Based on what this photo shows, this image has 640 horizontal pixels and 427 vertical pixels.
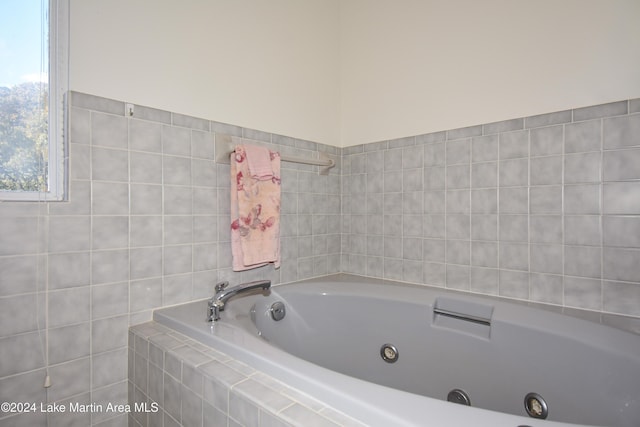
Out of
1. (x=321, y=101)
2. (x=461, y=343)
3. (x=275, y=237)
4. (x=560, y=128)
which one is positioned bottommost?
(x=461, y=343)

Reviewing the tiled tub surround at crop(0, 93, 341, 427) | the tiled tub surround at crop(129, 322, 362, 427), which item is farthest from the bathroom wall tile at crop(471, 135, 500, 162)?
the tiled tub surround at crop(129, 322, 362, 427)

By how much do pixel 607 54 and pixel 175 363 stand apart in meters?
1.79

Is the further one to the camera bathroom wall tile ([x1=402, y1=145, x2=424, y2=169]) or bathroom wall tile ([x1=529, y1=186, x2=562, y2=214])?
bathroom wall tile ([x1=402, y1=145, x2=424, y2=169])

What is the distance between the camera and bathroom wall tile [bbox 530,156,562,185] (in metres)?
1.26

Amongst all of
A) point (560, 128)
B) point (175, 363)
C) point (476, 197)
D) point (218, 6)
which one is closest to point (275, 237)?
point (175, 363)

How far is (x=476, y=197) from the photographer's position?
1461 mm

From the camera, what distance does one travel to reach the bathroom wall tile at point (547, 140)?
49.4 inches

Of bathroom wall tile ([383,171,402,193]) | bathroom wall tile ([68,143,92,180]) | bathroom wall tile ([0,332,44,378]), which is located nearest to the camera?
bathroom wall tile ([0,332,44,378])

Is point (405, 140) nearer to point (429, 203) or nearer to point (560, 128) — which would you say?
point (429, 203)

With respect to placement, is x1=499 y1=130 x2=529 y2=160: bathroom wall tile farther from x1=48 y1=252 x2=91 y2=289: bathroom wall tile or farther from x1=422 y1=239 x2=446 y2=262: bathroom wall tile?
x1=48 y1=252 x2=91 y2=289: bathroom wall tile

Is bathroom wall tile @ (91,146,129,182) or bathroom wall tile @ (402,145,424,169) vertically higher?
bathroom wall tile @ (402,145,424,169)

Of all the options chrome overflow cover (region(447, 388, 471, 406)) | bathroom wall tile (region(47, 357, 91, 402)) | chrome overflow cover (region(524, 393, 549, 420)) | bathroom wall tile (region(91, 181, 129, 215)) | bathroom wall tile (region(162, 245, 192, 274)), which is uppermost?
bathroom wall tile (region(91, 181, 129, 215))

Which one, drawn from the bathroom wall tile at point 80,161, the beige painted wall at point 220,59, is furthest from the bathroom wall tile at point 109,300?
the beige painted wall at point 220,59

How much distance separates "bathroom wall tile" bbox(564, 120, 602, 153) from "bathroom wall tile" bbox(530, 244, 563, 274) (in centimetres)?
39
